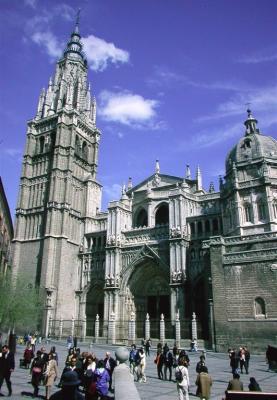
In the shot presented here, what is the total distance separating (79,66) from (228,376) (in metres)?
51.4

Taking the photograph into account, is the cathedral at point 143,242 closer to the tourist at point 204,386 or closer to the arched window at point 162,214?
the arched window at point 162,214

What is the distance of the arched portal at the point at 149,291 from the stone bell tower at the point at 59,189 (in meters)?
7.95

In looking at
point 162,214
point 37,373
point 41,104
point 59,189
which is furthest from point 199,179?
point 37,373

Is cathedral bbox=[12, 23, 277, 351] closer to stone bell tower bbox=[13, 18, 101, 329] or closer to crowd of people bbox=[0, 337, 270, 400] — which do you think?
stone bell tower bbox=[13, 18, 101, 329]

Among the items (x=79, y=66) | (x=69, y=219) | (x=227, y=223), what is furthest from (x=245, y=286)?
(x=79, y=66)

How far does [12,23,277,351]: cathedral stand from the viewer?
27.0m

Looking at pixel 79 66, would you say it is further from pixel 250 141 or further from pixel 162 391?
pixel 162 391

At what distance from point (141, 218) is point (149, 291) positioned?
9.44 m

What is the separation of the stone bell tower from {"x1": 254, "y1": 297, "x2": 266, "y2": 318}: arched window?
22.9 metres

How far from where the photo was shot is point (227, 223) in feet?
116

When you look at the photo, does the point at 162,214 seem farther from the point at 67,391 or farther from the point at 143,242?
the point at 67,391

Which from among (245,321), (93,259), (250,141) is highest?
(250,141)

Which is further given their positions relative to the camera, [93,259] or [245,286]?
[93,259]

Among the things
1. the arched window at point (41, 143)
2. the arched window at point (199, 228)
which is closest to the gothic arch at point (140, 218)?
the arched window at point (199, 228)
